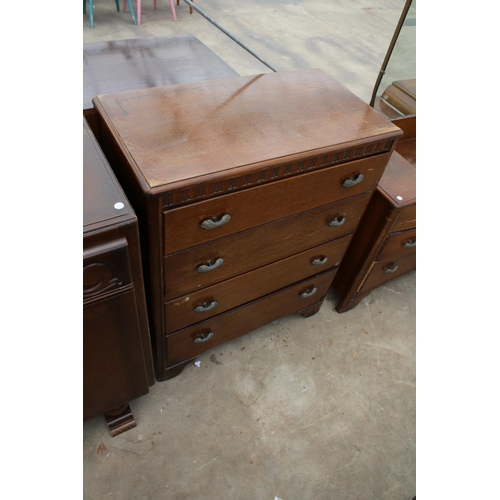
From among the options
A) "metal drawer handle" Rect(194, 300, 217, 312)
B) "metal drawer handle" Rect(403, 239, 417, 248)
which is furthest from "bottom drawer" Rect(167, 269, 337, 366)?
"metal drawer handle" Rect(403, 239, 417, 248)

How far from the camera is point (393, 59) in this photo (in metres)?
2.44

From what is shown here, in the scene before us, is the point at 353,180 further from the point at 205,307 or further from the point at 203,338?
the point at 203,338

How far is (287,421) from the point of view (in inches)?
58.8

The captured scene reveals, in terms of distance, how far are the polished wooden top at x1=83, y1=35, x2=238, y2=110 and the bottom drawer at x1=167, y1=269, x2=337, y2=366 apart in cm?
90

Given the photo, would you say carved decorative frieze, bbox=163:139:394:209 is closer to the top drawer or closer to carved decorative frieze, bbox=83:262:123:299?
the top drawer

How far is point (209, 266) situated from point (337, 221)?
485 mm

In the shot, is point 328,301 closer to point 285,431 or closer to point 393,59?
point 285,431

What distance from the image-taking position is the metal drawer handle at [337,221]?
1.28 meters

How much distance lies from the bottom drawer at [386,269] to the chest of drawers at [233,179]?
373mm

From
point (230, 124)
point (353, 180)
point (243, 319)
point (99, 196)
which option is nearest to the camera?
point (99, 196)

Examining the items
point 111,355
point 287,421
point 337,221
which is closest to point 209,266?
point 111,355

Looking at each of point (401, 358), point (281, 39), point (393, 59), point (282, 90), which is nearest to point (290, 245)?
point (282, 90)

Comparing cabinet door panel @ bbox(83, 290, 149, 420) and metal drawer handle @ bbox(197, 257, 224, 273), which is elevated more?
metal drawer handle @ bbox(197, 257, 224, 273)

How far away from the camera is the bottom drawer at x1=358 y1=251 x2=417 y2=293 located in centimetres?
169
